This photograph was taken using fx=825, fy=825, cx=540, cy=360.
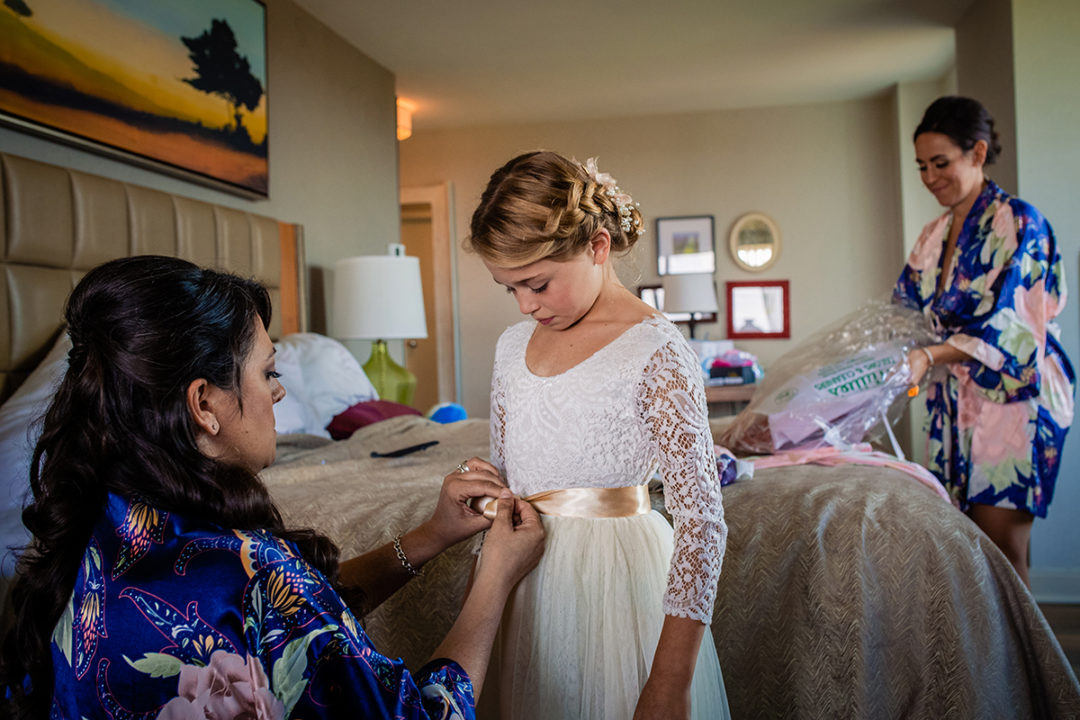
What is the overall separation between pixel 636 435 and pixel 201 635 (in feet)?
2.11

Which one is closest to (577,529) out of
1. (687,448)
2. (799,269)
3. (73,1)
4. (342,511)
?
(687,448)

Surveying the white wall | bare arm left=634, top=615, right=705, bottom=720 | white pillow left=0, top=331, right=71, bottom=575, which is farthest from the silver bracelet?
the white wall

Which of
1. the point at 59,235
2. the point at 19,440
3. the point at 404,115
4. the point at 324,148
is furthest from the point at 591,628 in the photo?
the point at 404,115

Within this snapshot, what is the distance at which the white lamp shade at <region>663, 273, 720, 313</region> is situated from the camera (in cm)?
566

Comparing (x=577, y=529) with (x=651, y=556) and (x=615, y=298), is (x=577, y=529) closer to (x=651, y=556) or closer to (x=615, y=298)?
(x=651, y=556)

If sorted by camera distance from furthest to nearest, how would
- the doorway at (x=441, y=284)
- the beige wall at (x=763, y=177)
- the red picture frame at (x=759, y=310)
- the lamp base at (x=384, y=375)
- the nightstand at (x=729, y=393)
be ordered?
the doorway at (x=441, y=284) → the red picture frame at (x=759, y=310) → the beige wall at (x=763, y=177) → the nightstand at (x=729, y=393) → the lamp base at (x=384, y=375)

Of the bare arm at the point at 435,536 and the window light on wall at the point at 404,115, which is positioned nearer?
the bare arm at the point at 435,536

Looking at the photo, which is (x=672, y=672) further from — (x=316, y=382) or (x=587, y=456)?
(x=316, y=382)

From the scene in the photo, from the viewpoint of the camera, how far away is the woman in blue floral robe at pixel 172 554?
757 millimetres

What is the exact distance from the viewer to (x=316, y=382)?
10.5ft

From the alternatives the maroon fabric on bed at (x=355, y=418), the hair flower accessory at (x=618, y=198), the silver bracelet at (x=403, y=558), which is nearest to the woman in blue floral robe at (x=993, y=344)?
the hair flower accessory at (x=618, y=198)

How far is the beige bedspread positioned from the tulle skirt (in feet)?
1.02

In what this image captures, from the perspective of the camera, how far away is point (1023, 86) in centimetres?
358

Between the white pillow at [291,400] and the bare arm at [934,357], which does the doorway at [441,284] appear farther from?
the bare arm at [934,357]
